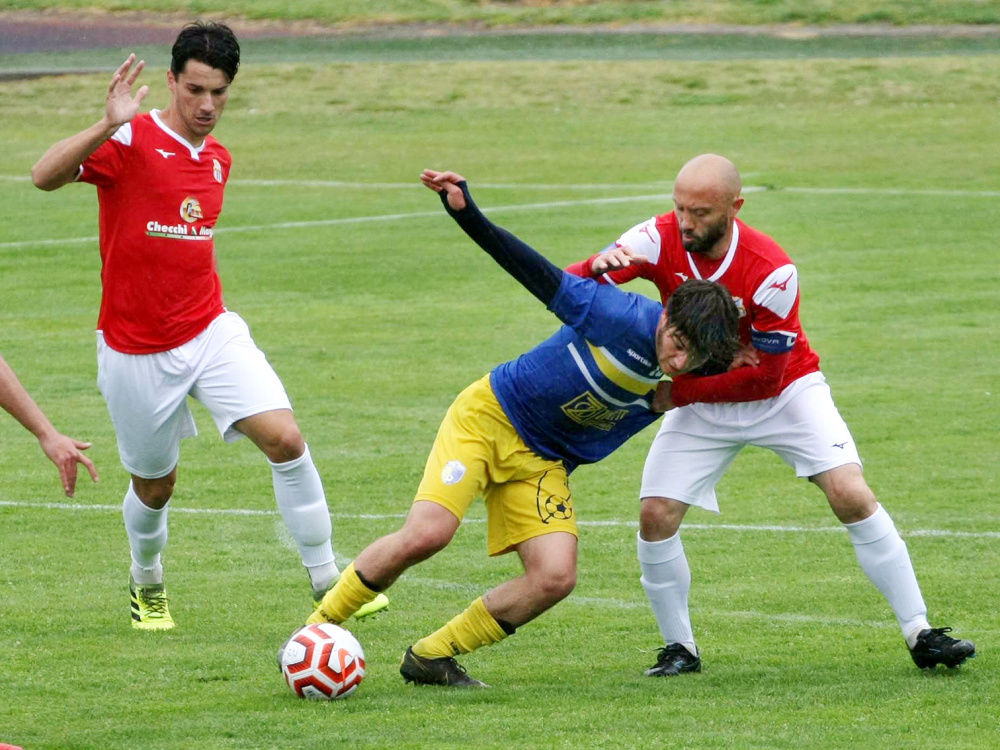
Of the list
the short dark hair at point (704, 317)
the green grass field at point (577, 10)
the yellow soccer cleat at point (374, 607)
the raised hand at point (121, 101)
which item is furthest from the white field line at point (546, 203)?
the green grass field at point (577, 10)

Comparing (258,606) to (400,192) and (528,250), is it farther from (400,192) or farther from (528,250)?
(400,192)

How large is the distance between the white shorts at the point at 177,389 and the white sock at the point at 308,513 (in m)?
0.27

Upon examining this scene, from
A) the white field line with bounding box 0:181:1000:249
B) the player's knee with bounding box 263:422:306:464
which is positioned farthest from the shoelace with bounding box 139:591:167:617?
the white field line with bounding box 0:181:1000:249

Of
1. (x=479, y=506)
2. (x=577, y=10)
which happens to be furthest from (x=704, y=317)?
(x=577, y=10)

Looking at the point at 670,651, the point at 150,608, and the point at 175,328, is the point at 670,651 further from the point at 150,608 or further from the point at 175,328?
the point at 175,328

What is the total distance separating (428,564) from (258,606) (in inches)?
44.7

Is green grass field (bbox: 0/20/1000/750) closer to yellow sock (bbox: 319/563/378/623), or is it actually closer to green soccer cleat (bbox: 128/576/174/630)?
green soccer cleat (bbox: 128/576/174/630)

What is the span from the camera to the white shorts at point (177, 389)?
7.45 m

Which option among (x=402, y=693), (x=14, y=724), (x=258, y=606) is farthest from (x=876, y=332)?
(x=14, y=724)

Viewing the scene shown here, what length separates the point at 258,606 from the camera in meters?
7.97

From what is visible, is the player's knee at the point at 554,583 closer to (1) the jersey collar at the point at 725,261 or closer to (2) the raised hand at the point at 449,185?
(1) the jersey collar at the point at 725,261

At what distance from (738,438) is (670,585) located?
0.64 metres

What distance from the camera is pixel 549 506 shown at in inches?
264

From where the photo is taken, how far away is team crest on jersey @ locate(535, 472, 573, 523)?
669 centimetres
